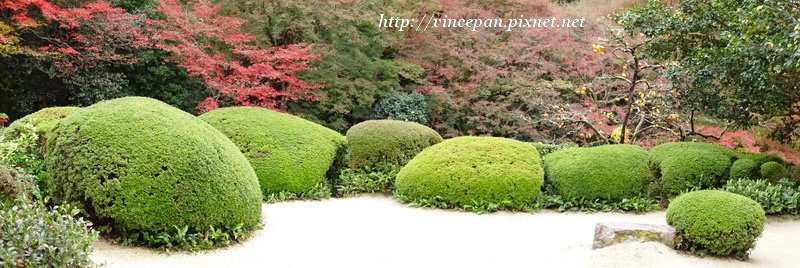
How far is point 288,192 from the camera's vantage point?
9828mm

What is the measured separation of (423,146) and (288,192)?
3012 millimetres

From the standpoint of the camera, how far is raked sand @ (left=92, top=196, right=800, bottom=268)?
6461 millimetres

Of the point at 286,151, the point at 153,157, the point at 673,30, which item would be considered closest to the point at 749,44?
the point at 673,30

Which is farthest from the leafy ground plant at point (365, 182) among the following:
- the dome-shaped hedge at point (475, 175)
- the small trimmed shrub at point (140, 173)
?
the small trimmed shrub at point (140, 173)

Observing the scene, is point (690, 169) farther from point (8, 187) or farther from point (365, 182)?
point (8, 187)

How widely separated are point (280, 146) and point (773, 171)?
739 centimetres

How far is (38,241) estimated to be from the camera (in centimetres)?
427

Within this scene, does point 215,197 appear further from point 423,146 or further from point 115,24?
Answer: point 115,24

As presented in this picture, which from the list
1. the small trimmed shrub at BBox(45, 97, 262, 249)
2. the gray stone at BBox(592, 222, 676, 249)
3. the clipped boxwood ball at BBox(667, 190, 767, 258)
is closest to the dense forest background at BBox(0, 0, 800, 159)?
the clipped boxwood ball at BBox(667, 190, 767, 258)

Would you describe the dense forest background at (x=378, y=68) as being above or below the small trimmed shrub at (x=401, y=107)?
above

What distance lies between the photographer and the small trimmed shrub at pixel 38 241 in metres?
4.17

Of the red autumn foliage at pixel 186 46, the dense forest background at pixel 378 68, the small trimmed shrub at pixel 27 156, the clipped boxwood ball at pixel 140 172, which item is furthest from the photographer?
the red autumn foliage at pixel 186 46

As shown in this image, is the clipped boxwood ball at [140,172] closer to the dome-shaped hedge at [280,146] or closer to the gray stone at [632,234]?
the dome-shaped hedge at [280,146]

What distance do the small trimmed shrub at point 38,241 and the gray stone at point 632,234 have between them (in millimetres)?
4873
